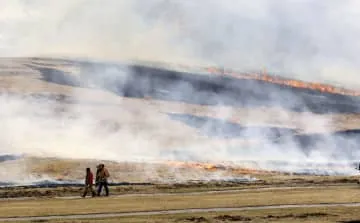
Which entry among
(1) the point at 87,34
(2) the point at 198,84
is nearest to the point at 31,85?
(2) the point at 198,84

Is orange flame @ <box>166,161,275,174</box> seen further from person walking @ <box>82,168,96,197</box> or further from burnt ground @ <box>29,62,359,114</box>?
burnt ground @ <box>29,62,359,114</box>

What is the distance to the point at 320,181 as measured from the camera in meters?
75.8

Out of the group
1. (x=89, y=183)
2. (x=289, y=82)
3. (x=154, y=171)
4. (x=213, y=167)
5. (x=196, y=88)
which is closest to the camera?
(x=89, y=183)

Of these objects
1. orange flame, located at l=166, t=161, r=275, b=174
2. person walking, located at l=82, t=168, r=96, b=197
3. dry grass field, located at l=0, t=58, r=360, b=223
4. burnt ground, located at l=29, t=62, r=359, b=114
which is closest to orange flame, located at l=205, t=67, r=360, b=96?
burnt ground, located at l=29, t=62, r=359, b=114

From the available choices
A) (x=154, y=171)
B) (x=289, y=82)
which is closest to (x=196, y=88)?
(x=289, y=82)

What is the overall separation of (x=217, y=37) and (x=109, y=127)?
211 feet

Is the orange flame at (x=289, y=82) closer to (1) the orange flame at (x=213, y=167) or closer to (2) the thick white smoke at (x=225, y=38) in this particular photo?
(2) the thick white smoke at (x=225, y=38)

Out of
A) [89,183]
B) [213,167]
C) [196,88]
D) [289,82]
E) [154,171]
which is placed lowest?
[89,183]

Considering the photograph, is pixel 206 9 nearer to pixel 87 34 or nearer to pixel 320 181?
pixel 87 34

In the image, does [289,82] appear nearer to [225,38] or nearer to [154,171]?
[225,38]

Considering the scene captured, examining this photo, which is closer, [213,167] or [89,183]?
[89,183]

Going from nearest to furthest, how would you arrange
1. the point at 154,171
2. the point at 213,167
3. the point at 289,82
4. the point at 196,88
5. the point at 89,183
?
the point at 89,183 < the point at 154,171 < the point at 213,167 < the point at 196,88 < the point at 289,82

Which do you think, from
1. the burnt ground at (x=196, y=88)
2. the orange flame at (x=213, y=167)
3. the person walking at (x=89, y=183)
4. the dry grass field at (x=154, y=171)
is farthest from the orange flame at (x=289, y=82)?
the person walking at (x=89, y=183)

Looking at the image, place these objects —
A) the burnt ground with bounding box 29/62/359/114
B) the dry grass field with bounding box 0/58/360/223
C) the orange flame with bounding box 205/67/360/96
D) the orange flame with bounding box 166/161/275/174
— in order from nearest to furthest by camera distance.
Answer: the dry grass field with bounding box 0/58/360/223 < the orange flame with bounding box 166/161/275/174 < the burnt ground with bounding box 29/62/359/114 < the orange flame with bounding box 205/67/360/96
